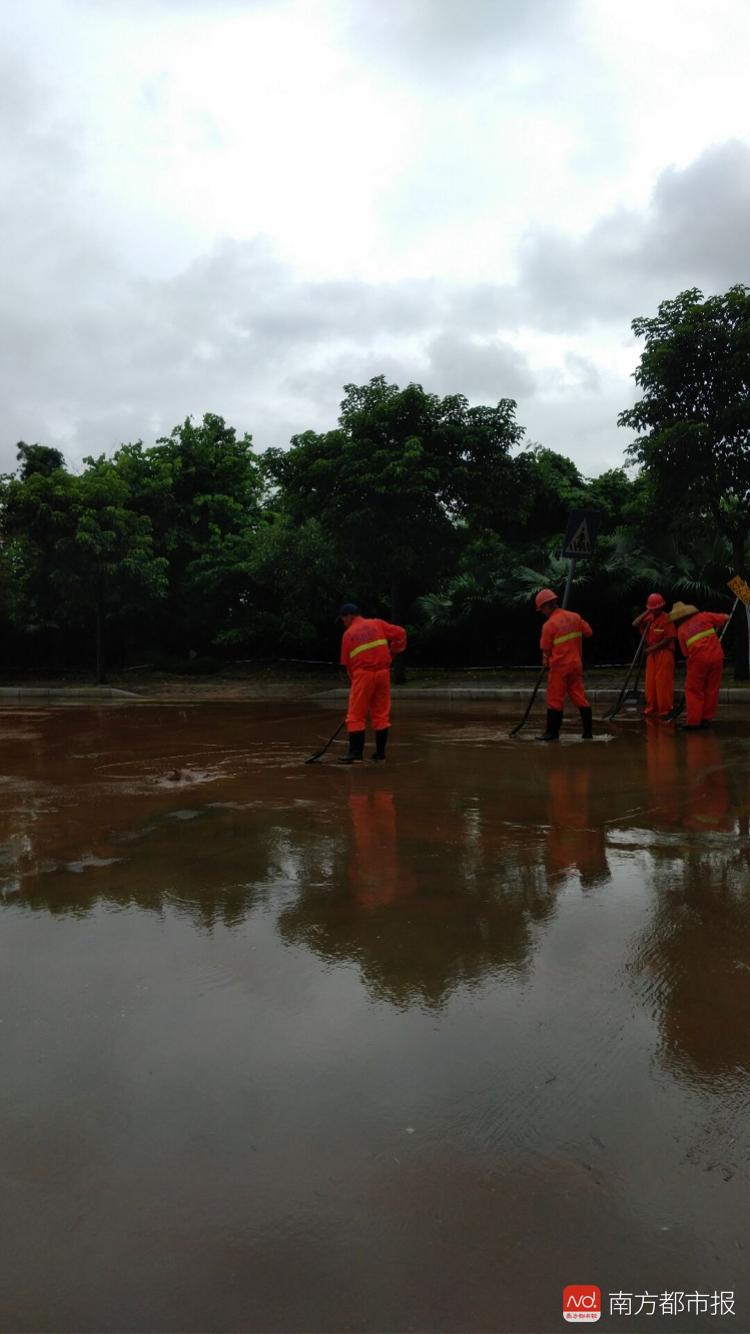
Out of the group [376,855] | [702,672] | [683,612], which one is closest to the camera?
[376,855]

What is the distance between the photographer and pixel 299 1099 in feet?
9.04

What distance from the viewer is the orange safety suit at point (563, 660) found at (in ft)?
34.8

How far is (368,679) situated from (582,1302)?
773 cm

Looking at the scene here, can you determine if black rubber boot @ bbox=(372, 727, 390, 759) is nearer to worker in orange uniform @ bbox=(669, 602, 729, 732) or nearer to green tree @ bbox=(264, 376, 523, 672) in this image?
worker in orange uniform @ bbox=(669, 602, 729, 732)

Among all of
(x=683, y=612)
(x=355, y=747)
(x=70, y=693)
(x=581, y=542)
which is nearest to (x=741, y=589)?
(x=683, y=612)

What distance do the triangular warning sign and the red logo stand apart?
457 inches

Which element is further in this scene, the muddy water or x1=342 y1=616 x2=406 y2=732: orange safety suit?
x1=342 y1=616 x2=406 y2=732: orange safety suit

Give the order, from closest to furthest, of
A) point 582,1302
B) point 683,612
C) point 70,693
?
1. point 582,1302
2. point 683,612
3. point 70,693

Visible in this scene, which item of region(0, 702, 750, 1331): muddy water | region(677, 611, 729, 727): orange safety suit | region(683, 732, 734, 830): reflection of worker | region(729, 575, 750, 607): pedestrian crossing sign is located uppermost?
region(729, 575, 750, 607): pedestrian crossing sign

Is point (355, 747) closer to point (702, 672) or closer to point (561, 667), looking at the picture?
point (561, 667)

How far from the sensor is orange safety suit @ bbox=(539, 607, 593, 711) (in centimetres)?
1061

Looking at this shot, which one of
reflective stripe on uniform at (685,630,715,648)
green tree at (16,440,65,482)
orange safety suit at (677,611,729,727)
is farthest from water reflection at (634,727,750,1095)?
green tree at (16,440,65,482)

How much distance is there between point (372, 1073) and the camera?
2.89 m

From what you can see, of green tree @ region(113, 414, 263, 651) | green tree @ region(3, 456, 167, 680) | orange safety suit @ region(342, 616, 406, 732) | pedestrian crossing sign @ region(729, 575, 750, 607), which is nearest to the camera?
orange safety suit @ region(342, 616, 406, 732)
